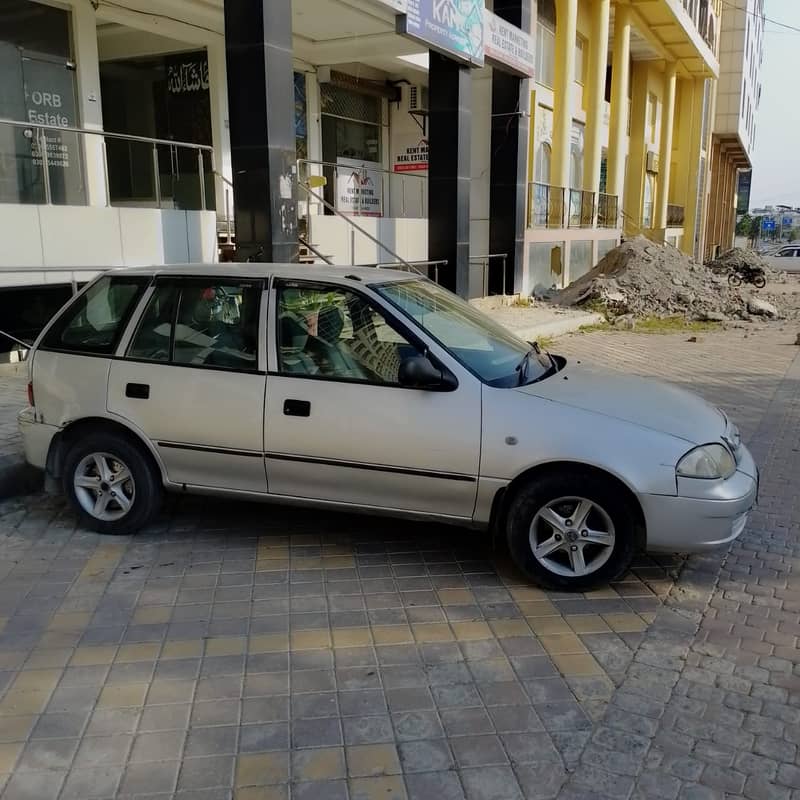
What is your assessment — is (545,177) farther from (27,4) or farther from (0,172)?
(0,172)

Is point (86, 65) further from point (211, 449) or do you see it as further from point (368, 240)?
point (211, 449)

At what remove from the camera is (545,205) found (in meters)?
21.9

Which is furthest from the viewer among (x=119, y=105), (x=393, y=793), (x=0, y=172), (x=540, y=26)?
(x=540, y=26)

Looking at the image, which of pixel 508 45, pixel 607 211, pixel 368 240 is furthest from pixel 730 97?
pixel 368 240

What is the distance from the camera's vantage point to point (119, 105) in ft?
53.1

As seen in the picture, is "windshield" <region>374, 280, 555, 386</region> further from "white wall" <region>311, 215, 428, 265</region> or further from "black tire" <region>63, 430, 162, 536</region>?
"white wall" <region>311, 215, 428, 265</region>

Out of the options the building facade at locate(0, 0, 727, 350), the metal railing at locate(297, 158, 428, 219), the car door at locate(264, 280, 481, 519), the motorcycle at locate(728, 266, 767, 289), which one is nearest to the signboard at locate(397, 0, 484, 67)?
the building facade at locate(0, 0, 727, 350)

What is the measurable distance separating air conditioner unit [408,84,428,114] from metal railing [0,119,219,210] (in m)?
11.8

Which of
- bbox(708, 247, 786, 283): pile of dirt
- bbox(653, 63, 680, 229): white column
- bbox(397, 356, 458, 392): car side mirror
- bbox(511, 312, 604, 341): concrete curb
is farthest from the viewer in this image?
bbox(653, 63, 680, 229): white column

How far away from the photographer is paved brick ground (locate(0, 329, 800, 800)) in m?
2.90

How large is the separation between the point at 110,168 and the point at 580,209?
681 inches

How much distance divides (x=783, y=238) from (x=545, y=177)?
130m

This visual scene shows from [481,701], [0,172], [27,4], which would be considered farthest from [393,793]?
[27,4]

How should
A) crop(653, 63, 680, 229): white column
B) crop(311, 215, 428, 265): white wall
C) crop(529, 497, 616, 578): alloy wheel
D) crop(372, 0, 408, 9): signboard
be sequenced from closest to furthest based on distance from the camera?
crop(529, 497, 616, 578): alloy wheel
crop(372, 0, 408, 9): signboard
crop(311, 215, 428, 265): white wall
crop(653, 63, 680, 229): white column
